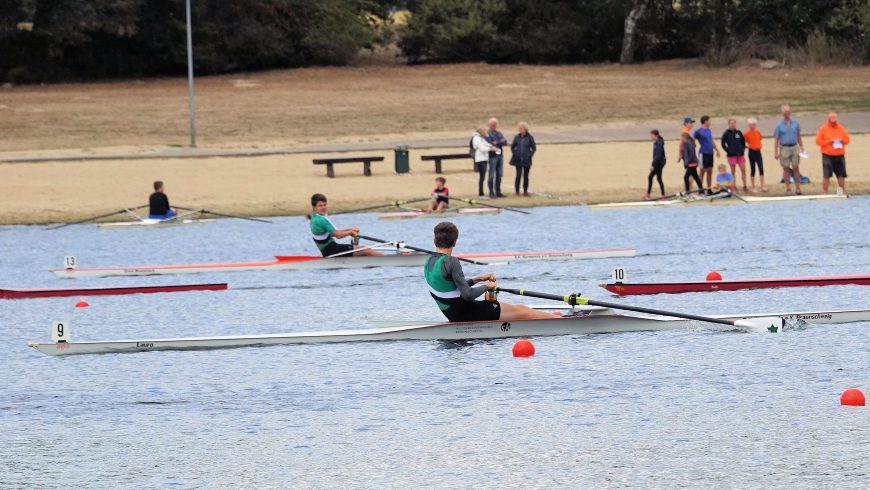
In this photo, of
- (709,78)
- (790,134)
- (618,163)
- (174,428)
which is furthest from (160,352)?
(709,78)

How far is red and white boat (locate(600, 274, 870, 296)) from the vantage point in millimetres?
21453

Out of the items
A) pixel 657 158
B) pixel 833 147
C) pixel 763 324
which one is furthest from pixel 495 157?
pixel 763 324

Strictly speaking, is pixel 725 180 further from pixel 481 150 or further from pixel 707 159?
pixel 481 150

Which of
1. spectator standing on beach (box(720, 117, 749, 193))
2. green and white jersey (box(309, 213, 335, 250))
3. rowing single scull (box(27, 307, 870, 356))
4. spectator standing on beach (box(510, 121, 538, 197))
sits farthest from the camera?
spectator standing on beach (box(510, 121, 538, 197))

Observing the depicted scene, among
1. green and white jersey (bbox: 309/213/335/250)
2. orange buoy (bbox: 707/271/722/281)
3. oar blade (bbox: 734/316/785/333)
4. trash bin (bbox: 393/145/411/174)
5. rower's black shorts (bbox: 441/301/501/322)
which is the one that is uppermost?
trash bin (bbox: 393/145/411/174)

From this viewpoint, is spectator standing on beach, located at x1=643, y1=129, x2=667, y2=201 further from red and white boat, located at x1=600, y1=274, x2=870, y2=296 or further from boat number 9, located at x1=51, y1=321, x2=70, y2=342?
boat number 9, located at x1=51, y1=321, x2=70, y2=342

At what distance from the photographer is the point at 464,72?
217 ft

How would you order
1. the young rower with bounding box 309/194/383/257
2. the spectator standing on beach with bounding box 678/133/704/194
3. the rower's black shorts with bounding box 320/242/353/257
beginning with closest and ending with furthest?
the young rower with bounding box 309/194/383/257
the rower's black shorts with bounding box 320/242/353/257
the spectator standing on beach with bounding box 678/133/704/194

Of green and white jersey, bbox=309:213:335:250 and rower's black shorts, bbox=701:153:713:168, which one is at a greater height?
rower's black shorts, bbox=701:153:713:168

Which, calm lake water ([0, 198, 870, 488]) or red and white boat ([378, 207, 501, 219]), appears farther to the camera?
red and white boat ([378, 207, 501, 219])

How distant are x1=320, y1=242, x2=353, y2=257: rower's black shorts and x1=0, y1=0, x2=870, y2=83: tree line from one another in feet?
127

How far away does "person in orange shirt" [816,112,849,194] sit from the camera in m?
32.1

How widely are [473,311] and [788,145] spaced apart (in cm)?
1660

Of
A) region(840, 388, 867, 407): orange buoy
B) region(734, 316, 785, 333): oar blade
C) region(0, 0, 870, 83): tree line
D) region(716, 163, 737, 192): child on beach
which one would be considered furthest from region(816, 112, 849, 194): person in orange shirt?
region(0, 0, 870, 83): tree line
